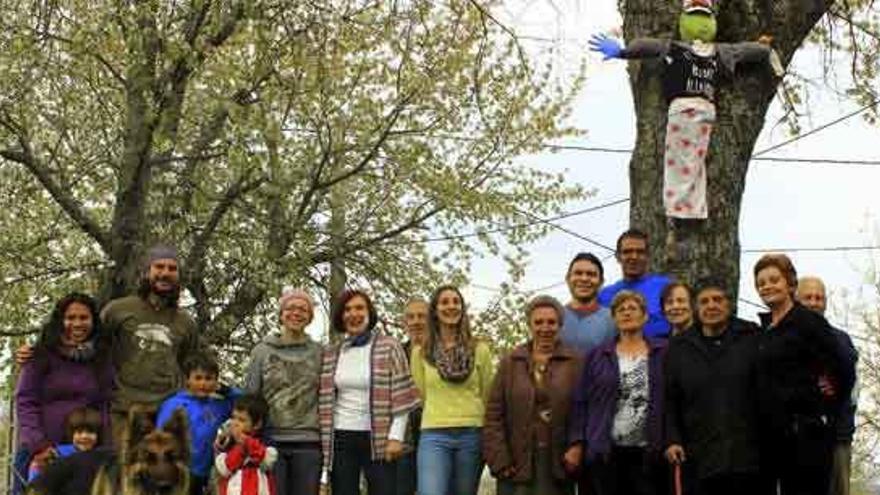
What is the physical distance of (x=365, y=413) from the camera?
8.17 metres

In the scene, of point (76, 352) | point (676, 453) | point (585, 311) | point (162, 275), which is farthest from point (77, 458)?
point (676, 453)

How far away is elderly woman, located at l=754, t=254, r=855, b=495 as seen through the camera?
22.7 ft

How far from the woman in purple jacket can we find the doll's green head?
4.18m

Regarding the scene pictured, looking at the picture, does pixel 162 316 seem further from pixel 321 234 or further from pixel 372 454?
pixel 321 234

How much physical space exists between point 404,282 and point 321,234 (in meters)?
1.41

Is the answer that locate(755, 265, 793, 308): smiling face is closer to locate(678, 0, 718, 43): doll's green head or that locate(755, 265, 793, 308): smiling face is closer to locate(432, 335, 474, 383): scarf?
locate(432, 335, 474, 383): scarf

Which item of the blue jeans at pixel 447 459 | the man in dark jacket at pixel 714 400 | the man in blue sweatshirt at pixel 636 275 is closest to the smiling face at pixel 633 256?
the man in blue sweatshirt at pixel 636 275

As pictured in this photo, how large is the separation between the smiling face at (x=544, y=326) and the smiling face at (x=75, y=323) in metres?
2.79

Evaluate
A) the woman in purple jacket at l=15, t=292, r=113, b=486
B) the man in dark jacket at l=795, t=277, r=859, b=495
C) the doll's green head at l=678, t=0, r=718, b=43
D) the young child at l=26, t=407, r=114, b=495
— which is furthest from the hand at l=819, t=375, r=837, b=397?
the woman in purple jacket at l=15, t=292, r=113, b=486

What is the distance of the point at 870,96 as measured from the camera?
39.0ft

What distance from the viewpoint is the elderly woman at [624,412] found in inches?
288

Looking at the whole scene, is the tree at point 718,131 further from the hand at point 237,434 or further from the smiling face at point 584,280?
the hand at point 237,434

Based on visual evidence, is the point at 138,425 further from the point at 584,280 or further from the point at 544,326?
the point at 584,280

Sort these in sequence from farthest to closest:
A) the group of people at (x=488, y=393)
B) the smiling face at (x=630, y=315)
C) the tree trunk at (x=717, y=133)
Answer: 1. the tree trunk at (x=717, y=133)
2. the smiling face at (x=630, y=315)
3. the group of people at (x=488, y=393)
